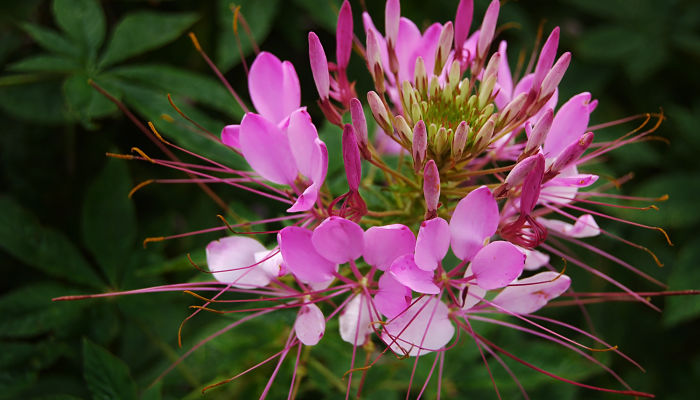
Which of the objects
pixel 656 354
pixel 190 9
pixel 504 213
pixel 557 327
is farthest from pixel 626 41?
pixel 190 9

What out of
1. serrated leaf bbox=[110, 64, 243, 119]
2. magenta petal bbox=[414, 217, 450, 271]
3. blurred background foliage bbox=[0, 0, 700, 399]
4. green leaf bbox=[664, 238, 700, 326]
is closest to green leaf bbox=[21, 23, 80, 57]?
blurred background foliage bbox=[0, 0, 700, 399]

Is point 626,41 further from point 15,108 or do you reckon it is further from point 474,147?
point 15,108

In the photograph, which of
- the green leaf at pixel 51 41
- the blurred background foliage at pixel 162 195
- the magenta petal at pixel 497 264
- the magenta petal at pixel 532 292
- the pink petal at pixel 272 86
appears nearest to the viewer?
the magenta petal at pixel 497 264

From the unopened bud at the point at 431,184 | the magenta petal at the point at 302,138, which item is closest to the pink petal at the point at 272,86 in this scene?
the magenta petal at the point at 302,138

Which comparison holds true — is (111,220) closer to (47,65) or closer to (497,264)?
(47,65)

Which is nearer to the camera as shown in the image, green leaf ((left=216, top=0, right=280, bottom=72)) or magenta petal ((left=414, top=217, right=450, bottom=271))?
magenta petal ((left=414, top=217, right=450, bottom=271))

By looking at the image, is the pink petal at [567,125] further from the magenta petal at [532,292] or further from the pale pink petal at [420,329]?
the pale pink petal at [420,329]

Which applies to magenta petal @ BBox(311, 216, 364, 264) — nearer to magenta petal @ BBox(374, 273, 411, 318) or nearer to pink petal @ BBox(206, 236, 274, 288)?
magenta petal @ BBox(374, 273, 411, 318)
